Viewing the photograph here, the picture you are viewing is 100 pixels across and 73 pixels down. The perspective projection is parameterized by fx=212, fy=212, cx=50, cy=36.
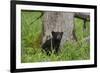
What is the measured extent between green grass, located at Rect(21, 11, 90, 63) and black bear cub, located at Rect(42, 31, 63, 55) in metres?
0.04

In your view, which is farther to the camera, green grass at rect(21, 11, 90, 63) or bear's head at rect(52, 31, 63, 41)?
bear's head at rect(52, 31, 63, 41)

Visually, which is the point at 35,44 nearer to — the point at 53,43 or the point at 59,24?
the point at 53,43

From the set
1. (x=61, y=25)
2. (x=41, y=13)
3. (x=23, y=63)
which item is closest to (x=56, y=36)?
(x=61, y=25)

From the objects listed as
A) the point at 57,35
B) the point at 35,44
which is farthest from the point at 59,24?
the point at 35,44

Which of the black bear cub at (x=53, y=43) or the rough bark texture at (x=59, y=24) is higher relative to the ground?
the rough bark texture at (x=59, y=24)

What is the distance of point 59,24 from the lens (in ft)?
6.62

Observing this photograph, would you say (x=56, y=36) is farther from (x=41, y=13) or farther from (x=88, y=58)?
(x=88, y=58)

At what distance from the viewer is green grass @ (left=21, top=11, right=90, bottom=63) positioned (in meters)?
1.90

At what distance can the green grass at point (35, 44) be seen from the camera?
1901mm

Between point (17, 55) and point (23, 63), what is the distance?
93 mm

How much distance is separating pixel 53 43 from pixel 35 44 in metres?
0.18

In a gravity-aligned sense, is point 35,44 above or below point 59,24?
below

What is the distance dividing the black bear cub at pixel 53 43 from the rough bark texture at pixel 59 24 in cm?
3

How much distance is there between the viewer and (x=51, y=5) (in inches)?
77.7
